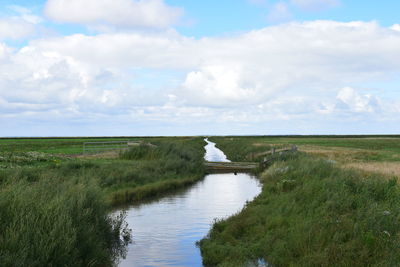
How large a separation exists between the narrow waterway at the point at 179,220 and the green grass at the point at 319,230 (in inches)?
42.2

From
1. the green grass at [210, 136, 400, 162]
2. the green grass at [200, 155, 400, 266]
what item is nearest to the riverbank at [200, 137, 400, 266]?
the green grass at [200, 155, 400, 266]

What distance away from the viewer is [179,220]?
64.7 feet

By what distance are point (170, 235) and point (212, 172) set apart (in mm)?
25236

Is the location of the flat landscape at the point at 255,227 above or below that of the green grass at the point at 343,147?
below

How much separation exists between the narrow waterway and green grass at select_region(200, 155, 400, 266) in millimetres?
1071

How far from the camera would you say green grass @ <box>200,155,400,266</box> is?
1028 cm

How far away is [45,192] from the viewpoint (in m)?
12.1

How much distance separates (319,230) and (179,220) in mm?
9086

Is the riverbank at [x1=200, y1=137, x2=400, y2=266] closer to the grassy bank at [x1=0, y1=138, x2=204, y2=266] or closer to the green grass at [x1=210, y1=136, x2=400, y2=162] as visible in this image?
the grassy bank at [x1=0, y1=138, x2=204, y2=266]

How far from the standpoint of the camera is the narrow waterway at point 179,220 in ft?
45.8

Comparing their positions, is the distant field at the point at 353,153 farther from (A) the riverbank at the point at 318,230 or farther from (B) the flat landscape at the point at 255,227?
(B) the flat landscape at the point at 255,227

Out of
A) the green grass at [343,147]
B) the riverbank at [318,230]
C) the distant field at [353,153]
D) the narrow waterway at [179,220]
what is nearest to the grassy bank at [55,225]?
the narrow waterway at [179,220]

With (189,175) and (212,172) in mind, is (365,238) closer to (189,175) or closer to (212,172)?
(189,175)

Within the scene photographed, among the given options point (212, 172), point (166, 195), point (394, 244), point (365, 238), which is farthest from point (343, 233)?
point (212, 172)
